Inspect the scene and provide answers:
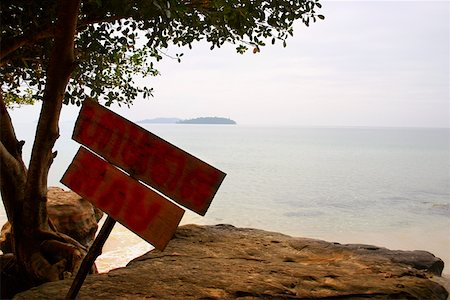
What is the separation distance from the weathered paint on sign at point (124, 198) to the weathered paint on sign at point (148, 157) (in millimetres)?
84

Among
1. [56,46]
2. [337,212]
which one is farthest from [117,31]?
[337,212]

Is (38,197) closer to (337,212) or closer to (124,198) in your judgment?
(124,198)

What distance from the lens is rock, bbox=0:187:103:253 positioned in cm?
790

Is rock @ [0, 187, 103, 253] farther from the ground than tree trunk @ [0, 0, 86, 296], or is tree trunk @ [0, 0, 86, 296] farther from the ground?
tree trunk @ [0, 0, 86, 296]

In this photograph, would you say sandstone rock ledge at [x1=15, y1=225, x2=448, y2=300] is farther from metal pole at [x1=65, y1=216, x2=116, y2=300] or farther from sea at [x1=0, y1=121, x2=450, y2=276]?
sea at [x1=0, y1=121, x2=450, y2=276]

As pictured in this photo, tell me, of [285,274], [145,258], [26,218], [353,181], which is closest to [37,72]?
[26,218]

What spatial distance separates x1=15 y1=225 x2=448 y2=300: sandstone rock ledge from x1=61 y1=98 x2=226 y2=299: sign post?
0.69 m

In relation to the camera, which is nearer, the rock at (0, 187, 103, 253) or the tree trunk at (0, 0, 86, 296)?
the tree trunk at (0, 0, 86, 296)

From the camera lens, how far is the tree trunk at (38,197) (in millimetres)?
5086

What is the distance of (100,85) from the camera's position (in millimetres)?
7555

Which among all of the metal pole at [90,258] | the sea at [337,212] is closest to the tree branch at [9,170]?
the metal pole at [90,258]

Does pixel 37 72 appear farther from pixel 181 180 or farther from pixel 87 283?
pixel 181 180

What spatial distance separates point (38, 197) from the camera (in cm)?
542

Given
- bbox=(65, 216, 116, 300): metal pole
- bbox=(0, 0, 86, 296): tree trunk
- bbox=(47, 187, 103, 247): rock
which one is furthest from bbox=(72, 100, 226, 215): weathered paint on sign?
bbox=(47, 187, 103, 247): rock
